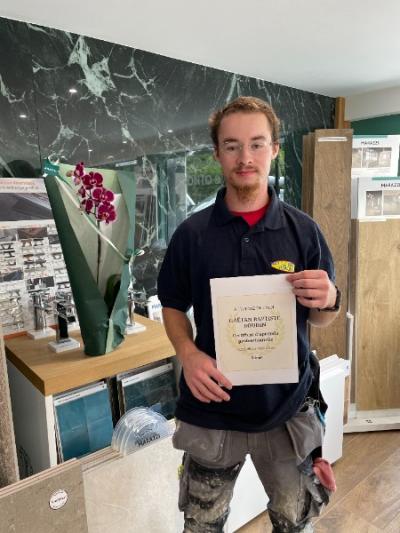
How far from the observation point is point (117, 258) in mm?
1342

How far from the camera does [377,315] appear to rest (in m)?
2.43

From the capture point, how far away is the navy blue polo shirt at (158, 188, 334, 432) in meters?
1.01

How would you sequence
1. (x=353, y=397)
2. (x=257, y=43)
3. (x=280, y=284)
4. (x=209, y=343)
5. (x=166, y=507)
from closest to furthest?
(x=280, y=284) < (x=209, y=343) < (x=166, y=507) < (x=257, y=43) < (x=353, y=397)

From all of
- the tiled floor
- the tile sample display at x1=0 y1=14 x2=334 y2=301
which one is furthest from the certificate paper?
the tiled floor

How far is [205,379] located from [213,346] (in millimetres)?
103

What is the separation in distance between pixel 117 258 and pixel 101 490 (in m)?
0.74

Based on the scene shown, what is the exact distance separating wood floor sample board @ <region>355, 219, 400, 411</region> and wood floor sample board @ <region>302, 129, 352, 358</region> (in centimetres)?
18

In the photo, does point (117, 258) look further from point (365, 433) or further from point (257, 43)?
point (365, 433)

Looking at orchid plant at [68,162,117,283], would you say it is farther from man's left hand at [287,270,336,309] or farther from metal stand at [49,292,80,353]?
man's left hand at [287,270,336,309]

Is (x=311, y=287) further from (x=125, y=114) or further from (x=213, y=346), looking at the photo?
(x=125, y=114)

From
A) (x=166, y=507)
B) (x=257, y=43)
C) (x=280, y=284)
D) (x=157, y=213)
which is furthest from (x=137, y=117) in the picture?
(x=166, y=507)

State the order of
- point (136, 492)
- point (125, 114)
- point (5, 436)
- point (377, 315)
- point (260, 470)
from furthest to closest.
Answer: point (377, 315) < point (125, 114) < point (136, 492) < point (260, 470) < point (5, 436)

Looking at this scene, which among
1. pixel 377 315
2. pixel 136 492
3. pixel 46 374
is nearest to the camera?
pixel 46 374

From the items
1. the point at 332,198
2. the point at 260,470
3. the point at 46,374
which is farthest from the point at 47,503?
the point at 332,198
